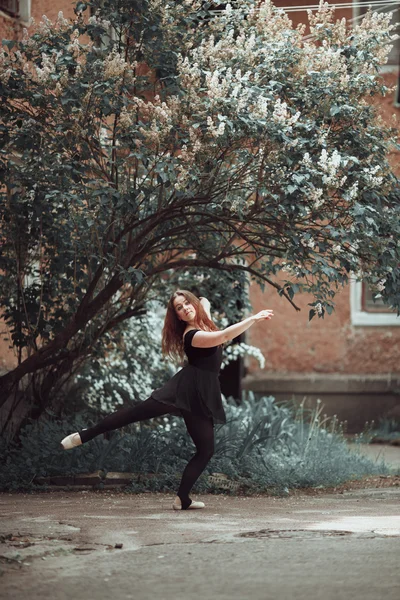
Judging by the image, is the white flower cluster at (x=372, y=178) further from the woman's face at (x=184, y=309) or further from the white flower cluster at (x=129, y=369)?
the white flower cluster at (x=129, y=369)

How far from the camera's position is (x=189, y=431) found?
27.4 ft

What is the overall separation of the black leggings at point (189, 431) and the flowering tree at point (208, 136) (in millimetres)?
1071

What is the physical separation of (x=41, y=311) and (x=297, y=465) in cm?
282

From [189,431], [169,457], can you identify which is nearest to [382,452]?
[169,457]

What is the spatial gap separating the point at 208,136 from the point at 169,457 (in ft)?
9.88

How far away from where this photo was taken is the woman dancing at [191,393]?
324 inches

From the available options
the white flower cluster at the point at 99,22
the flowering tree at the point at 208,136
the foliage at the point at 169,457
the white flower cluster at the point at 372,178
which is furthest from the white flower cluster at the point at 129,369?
the white flower cluster at the point at 372,178

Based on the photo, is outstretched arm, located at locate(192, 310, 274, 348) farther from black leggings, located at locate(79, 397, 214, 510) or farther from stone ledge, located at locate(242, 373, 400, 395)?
stone ledge, located at locate(242, 373, 400, 395)

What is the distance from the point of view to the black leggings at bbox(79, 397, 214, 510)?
820cm

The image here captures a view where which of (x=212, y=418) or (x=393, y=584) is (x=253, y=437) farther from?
(x=393, y=584)

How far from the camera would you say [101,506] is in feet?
28.1

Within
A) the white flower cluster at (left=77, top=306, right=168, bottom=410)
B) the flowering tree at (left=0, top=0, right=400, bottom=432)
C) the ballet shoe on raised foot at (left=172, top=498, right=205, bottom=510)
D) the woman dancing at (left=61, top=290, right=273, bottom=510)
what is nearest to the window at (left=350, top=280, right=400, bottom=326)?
the white flower cluster at (left=77, top=306, right=168, bottom=410)

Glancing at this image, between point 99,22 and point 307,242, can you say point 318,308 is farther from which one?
point 99,22

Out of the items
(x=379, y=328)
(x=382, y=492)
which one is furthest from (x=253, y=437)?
(x=379, y=328)
